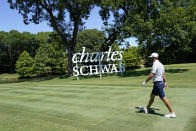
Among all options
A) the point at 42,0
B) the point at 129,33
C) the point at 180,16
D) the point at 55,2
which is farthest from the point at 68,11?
the point at 180,16

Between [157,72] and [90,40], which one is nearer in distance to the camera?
[157,72]

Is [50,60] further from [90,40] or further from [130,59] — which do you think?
[130,59]

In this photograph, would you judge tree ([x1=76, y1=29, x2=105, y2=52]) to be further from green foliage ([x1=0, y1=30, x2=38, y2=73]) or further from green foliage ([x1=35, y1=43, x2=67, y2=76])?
green foliage ([x1=0, y1=30, x2=38, y2=73])

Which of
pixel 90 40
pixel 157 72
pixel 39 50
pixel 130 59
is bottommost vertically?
pixel 157 72

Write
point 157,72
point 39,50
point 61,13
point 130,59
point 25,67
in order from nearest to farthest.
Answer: point 157,72
point 61,13
point 39,50
point 25,67
point 130,59

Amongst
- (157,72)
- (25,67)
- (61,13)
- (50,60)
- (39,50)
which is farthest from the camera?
(25,67)

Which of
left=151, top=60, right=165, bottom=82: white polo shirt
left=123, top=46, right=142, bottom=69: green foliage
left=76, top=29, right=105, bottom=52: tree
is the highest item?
left=76, top=29, right=105, bottom=52: tree

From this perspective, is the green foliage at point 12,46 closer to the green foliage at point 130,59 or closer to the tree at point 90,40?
the tree at point 90,40

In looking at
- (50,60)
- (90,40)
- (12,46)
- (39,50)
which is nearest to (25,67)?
(39,50)

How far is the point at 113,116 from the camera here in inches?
253

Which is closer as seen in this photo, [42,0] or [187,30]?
[187,30]

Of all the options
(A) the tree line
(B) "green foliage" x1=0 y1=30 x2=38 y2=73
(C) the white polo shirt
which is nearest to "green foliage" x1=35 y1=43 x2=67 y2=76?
(A) the tree line

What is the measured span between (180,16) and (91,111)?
727 inches

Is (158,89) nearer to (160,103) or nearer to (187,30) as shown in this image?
(160,103)
